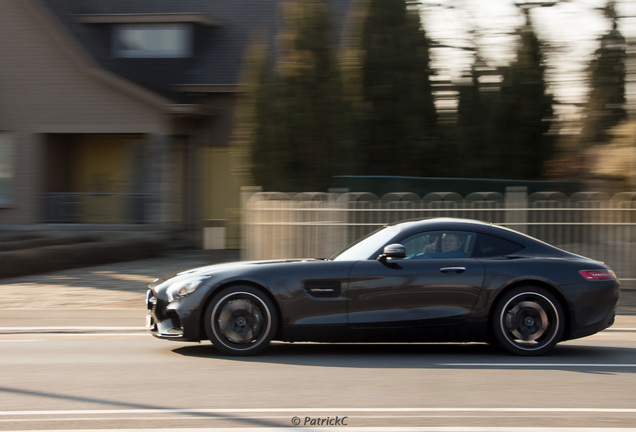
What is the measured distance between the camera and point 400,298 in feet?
→ 24.5

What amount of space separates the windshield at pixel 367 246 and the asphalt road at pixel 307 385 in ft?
2.96

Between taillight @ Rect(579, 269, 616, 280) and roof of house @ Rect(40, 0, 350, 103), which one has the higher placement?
roof of house @ Rect(40, 0, 350, 103)

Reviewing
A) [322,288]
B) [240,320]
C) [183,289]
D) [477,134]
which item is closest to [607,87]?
[477,134]

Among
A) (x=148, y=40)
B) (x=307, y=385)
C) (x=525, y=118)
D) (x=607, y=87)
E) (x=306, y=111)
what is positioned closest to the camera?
(x=307, y=385)

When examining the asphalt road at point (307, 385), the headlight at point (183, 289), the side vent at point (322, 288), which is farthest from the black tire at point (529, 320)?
the headlight at point (183, 289)

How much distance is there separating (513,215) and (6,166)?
41.1 feet

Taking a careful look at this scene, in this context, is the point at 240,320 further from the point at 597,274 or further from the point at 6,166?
the point at 6,166

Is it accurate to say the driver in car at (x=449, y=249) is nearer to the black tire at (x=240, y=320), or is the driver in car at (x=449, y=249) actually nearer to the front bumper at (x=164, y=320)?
the black tire at (x=240, y=320)

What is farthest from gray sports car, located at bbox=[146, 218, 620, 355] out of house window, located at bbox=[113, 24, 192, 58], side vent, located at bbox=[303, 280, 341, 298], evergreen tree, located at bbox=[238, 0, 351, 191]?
house window, located at bbox=[113, 24, 192, 58]

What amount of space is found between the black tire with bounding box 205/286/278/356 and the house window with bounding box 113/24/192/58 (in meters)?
15.0

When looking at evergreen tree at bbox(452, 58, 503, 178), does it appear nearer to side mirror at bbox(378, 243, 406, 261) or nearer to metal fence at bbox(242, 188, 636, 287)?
metal fence at bbox(242, 188, 636, 287)

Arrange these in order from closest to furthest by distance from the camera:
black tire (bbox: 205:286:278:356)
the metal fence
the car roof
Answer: black tire (bbox: 205:286:278:356)
the car roof
the metal fence

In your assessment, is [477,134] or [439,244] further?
[477,134]

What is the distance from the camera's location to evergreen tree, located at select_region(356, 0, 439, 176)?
15.1 metres
